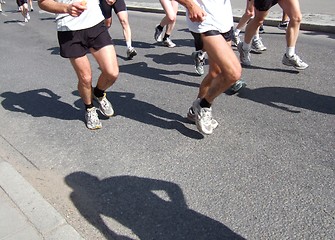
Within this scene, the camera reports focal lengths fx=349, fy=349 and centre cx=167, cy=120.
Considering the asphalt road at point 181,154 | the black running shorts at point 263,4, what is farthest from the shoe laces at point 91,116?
the black running shorts at point 263,4

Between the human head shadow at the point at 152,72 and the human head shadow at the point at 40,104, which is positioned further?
the human head shadow at the point at 152,72

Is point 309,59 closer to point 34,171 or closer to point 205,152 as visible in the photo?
point 205,152

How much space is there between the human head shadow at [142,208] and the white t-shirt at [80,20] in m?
1.40

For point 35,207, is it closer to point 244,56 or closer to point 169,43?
point 244,56

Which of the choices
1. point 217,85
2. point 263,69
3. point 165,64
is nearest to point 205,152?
point 217,85

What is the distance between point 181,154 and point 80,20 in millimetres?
1610

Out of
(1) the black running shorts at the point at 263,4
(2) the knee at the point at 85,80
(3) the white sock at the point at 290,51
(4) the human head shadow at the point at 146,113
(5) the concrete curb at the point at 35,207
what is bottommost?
(4) the human head shadow at the point at 146,113

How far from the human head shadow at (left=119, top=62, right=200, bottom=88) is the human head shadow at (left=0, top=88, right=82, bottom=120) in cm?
137

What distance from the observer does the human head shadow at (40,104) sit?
441 cm

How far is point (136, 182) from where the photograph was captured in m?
2.93

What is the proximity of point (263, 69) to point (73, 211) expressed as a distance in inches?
144

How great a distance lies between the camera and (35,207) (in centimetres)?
269

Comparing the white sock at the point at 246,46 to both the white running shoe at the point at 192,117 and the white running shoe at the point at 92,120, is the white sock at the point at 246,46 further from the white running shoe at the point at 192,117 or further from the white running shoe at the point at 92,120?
the white running shoe at the point at 92,120

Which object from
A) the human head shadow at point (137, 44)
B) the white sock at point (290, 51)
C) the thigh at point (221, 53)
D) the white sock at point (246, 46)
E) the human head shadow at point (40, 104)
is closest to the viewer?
the thigh at point (221, 53)
